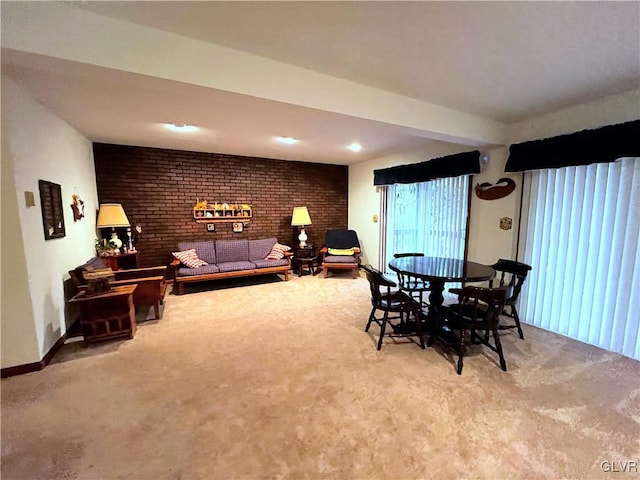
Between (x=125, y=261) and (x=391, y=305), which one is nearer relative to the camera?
(x=391, y=305)

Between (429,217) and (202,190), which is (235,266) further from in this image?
(429,217)

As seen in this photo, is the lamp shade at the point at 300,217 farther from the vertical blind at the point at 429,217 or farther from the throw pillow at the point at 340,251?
the vertical blind at the point at 429,217

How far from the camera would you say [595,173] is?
2629mm

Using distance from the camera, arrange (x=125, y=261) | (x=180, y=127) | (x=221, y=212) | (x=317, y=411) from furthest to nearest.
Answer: (x=221, y=212) < (x=125, y=261) < (x=180, y=127) < (x=317, y=411)

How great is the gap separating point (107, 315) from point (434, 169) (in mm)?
4491

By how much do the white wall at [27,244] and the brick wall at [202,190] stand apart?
5.18 feet

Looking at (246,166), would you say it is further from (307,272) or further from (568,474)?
(568,474)

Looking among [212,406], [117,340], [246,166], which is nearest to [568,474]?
[212,406]

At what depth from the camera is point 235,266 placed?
4.71 meters

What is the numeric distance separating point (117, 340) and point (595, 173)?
5.09m

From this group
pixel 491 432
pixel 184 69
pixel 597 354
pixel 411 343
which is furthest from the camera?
pixel 411 343

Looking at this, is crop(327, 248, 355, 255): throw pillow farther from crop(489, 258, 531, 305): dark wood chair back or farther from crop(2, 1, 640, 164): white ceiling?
crop(2, 1, 640, 164): white ceiling

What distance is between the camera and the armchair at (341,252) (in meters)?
5.23

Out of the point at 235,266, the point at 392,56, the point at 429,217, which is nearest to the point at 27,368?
the point at 235,266
